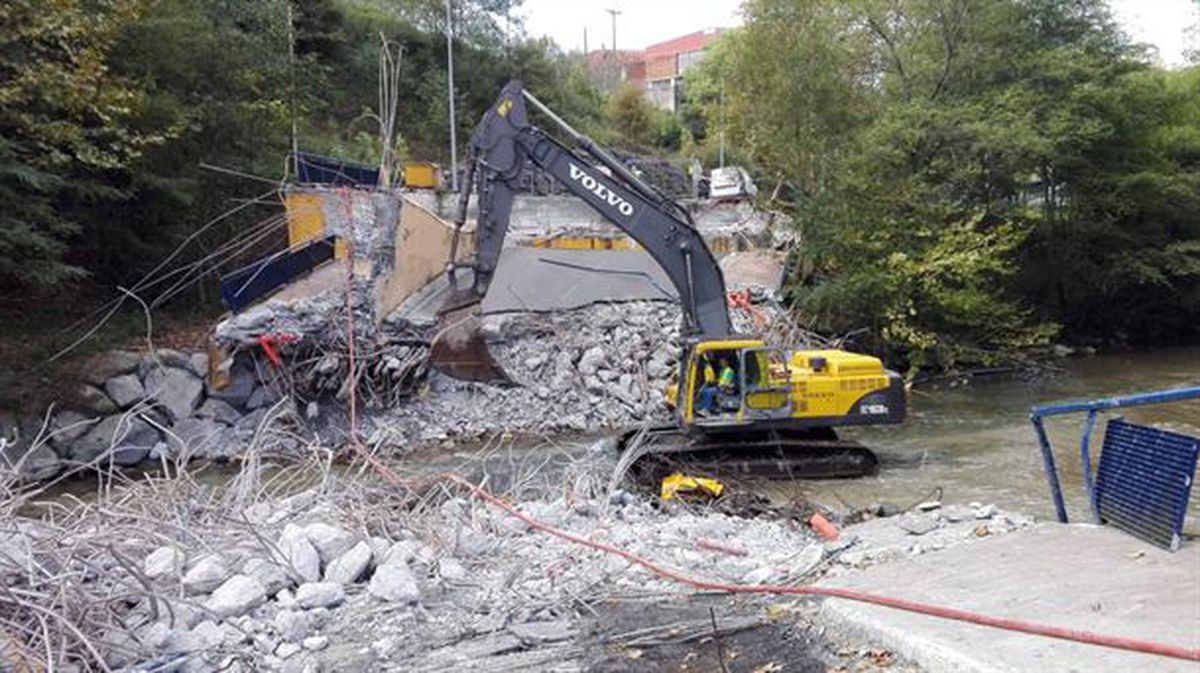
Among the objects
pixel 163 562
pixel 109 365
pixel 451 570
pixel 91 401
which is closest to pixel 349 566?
pixel 451 570

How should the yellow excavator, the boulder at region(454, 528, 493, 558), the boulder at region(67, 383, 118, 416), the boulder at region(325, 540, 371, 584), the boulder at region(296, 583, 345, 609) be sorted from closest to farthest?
the boulder at region(296, 583, 345, 609)
the boulder at region(325, 540, 371, 584)
the boulder at region(454, 528, 493, 558)
the yellow excavator
the boulder at region(67, 383, 118, 416)

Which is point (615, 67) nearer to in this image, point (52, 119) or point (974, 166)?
point (974, 166)

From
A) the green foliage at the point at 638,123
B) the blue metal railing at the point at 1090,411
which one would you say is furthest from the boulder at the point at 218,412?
the green foliage at the point at 638,123

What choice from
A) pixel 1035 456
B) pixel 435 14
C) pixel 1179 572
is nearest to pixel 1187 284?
pixel 1035 456

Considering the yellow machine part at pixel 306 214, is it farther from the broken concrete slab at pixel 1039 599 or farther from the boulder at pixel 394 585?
the broken concrete slab at pixel 1039 599

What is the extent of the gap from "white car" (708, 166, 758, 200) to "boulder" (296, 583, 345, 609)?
1885 cm

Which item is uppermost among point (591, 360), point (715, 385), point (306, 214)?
point (306, 214)

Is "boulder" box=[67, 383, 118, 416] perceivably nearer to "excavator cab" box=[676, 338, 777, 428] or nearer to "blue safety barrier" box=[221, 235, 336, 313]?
"blue safety barrier" box=[221, 235, 336, 313]

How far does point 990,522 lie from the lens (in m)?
6.27

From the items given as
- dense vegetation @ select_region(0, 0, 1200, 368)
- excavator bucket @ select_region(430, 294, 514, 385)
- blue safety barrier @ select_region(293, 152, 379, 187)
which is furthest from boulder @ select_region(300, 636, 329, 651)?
blue safety barrier @ select_region(293, 152, 379, 187)

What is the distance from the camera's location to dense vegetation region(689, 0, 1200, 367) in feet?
59.3

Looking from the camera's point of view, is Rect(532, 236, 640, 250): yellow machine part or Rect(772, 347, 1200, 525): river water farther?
Rect(532, 236, 640, 250): yellow machine part

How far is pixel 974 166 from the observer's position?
18.7 metres

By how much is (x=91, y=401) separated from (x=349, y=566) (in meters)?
9.30
